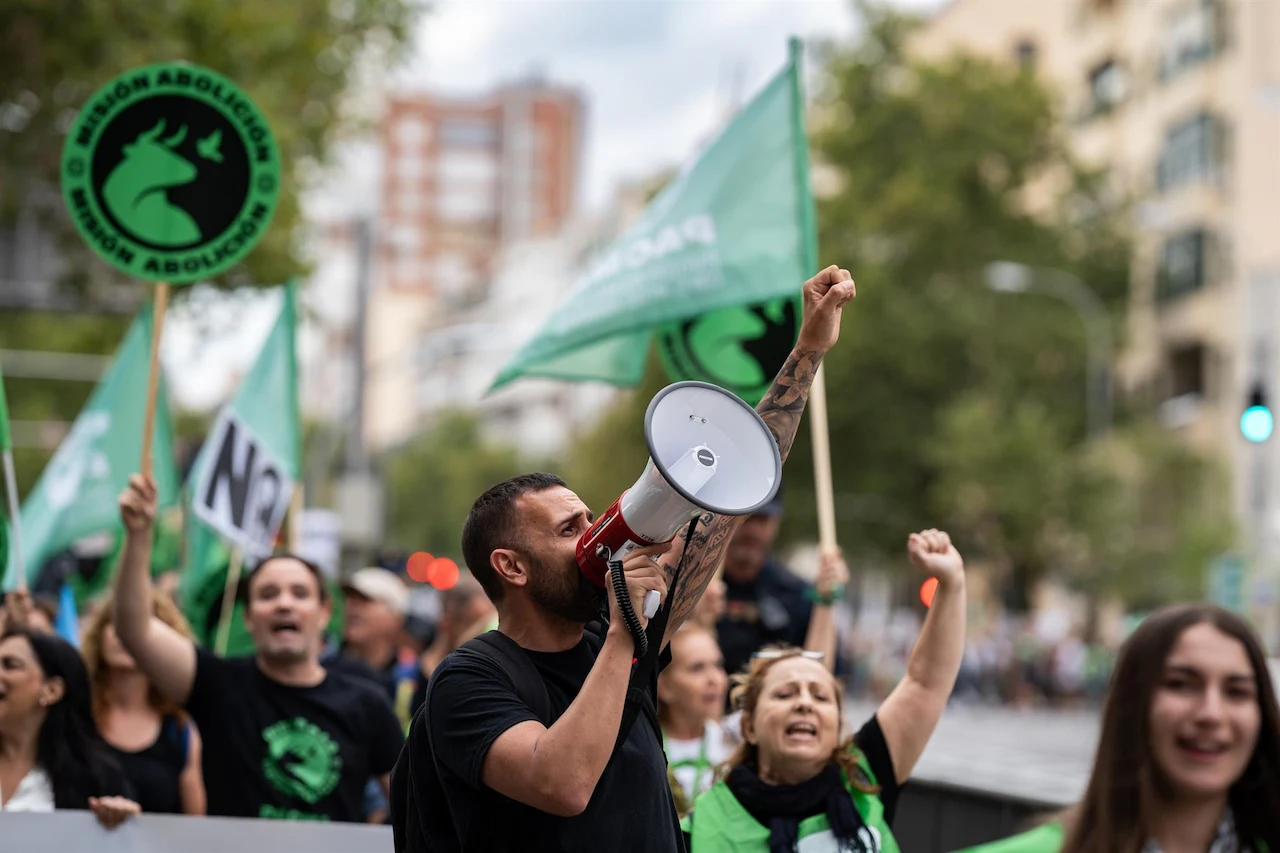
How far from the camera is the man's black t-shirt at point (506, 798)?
3299 mm

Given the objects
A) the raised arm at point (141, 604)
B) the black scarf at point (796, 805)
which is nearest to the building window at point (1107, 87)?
the raised arm at point (141, 604)

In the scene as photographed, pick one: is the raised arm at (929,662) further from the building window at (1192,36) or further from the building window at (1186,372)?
the building window at (1186,372)

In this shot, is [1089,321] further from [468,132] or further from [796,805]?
[468,132]

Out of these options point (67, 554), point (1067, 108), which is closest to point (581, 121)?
point (1067, 108)

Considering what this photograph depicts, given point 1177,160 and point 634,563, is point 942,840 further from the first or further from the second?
point 1177,160

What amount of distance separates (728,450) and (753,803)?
167 cm

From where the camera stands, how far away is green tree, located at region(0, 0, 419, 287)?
15.2m

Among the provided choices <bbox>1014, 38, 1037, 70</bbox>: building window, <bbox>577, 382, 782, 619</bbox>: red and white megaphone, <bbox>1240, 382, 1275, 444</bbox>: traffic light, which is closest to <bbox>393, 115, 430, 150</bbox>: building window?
<bbox>1014, 38, 1037, 70</bbox>: building window

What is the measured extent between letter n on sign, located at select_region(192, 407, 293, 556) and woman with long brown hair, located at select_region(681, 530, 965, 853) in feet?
13.3

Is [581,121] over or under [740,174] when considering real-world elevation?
over

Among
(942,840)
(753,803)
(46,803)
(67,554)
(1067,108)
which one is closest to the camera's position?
(753,803)

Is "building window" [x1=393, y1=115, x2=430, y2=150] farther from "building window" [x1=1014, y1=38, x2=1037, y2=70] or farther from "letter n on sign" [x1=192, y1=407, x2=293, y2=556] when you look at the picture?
"letter n on sign" [x1=192, y1=407, x2=293, y2=556]

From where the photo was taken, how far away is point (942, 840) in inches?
287

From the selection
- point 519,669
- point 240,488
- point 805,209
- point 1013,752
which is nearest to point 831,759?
point 519,669
